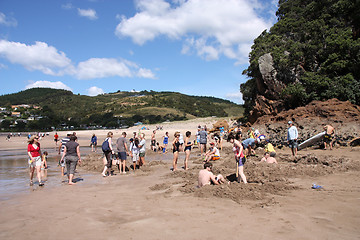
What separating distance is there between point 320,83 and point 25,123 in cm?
8225

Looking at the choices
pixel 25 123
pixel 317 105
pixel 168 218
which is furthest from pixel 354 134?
pixel 25 123

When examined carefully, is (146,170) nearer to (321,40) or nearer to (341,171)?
(341,171)

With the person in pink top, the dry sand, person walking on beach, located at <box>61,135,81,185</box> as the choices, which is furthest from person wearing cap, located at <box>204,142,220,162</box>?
the person in pink top

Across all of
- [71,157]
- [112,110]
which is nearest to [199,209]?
[71,157]

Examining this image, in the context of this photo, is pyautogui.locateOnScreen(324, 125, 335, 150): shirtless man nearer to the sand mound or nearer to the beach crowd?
the beach crowd

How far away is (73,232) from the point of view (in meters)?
4.21

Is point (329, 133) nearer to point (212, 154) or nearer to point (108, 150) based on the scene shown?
point (212, 154)

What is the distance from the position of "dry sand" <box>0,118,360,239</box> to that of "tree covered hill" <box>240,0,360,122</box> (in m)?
11.6

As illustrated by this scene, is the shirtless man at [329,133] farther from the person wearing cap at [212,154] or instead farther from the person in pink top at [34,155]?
the person in pink top at [34,155]

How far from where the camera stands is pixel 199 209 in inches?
204

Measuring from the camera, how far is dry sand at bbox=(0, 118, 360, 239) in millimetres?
4051

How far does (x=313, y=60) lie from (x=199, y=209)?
1960cm

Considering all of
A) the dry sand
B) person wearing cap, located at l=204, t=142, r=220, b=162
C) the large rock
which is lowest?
the dry sand

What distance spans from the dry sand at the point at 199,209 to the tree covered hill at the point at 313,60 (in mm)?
11576
